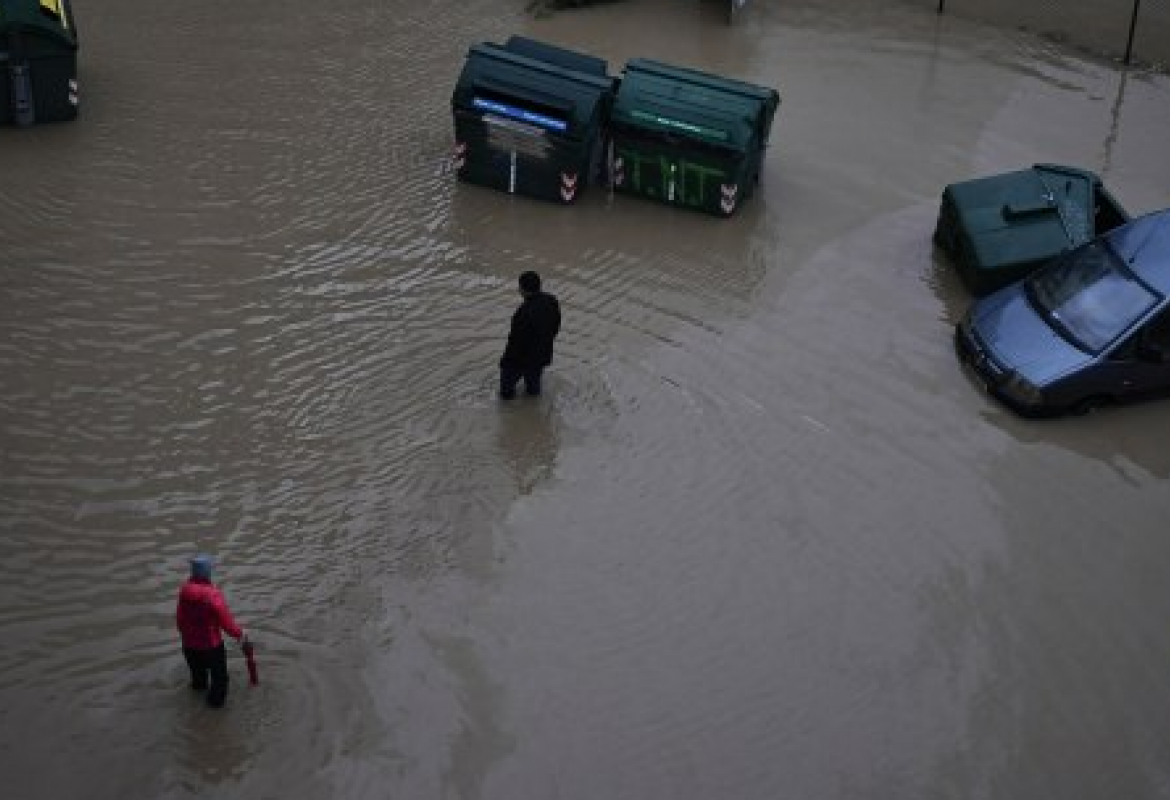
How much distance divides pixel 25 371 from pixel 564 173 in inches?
211

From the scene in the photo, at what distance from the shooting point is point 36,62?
1477 cm

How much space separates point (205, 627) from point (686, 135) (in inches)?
298

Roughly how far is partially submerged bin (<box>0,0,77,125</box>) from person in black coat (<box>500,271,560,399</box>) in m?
6.43

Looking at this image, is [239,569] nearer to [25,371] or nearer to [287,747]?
→ [287,747]

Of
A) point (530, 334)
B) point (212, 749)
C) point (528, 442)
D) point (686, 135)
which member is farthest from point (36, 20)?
point (212, 749)

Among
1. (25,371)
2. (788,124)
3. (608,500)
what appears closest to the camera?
(608,500)

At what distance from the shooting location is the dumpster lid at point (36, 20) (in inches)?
565

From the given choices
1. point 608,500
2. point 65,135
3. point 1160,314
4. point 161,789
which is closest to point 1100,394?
point 1160,314

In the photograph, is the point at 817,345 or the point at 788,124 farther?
the point at 788,124

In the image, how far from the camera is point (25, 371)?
11625mm

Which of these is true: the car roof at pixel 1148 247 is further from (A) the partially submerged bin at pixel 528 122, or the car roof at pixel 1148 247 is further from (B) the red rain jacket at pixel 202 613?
(B) the red rain jacket at pixel 202 613

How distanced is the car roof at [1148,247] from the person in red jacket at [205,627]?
7.98 metres

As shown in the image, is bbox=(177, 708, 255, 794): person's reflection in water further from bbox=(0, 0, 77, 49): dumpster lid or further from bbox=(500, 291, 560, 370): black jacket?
bbox=(0, 0, 77, 49): dumpster lid

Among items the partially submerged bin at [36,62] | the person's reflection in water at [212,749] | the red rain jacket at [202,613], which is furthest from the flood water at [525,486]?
the red rain jacket at [202,613]
